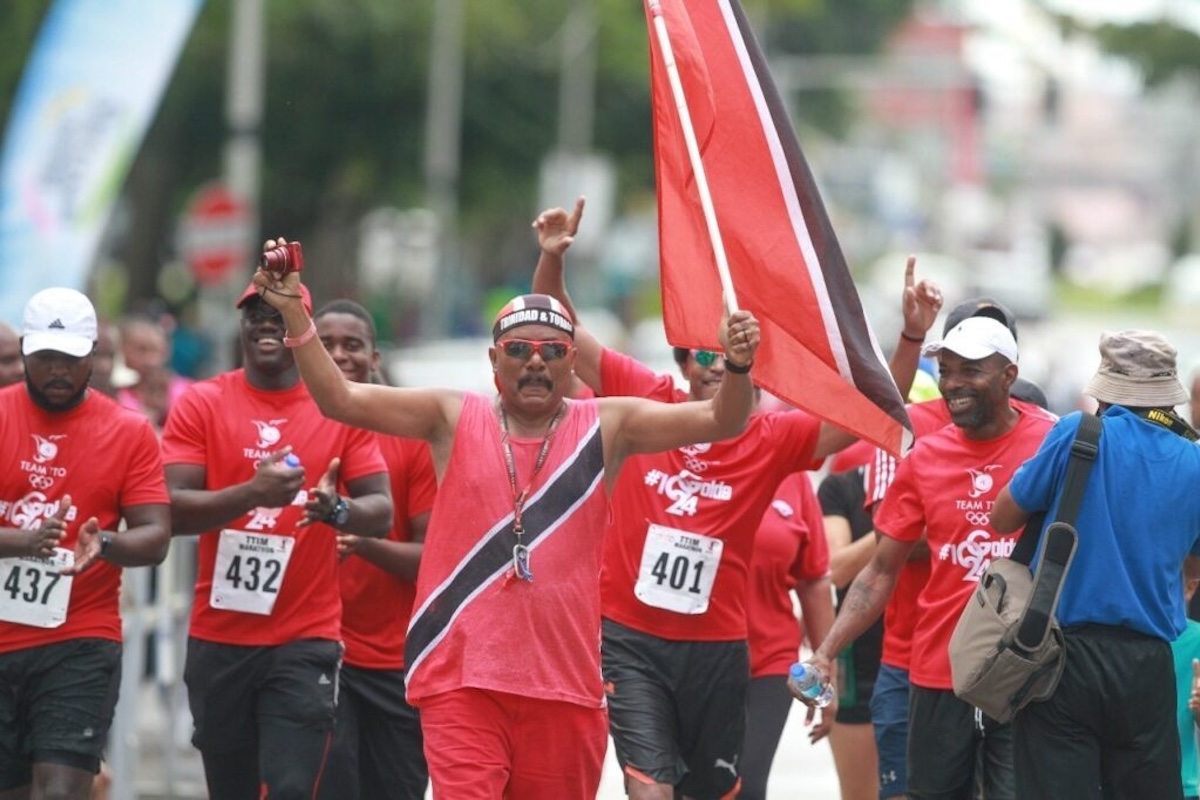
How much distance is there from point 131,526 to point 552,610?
5.94 ft

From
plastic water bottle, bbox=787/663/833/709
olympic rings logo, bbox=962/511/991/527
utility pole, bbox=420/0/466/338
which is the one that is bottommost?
plastic water bottle, bbox=787/663/833/709

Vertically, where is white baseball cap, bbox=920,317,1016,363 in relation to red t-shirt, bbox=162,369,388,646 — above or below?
above

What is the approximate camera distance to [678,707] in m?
9.02

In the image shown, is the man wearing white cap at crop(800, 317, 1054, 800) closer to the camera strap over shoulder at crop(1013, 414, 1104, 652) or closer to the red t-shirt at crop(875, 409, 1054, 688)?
the red t-shirt at crop(875, 409, 1054, 688)

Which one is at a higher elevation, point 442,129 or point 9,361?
point 442,129

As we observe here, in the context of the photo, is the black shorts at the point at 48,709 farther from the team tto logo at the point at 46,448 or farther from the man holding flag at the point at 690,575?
the man holding flag at the point at 690,575

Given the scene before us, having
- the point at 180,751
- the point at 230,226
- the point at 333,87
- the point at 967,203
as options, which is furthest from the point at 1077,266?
the point at 180,751

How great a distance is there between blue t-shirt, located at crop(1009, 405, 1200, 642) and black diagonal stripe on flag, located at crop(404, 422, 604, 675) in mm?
1300

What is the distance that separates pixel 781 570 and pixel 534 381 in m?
2.62

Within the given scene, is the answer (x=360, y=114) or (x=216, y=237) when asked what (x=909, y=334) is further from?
(x=360, y=114)

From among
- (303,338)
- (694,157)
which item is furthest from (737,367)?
(303,338)

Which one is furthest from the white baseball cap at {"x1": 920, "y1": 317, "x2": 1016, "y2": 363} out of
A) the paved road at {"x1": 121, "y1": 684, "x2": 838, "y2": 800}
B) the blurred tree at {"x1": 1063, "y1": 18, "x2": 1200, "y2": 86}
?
the blurred tree at {"x1": 1063, "y1": 18, "x2": 1200, "y2": 86}

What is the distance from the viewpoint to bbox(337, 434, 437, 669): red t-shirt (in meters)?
9.20

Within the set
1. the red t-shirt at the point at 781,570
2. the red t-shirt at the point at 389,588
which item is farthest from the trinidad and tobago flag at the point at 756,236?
the red t-shirt at the point at 781,570
